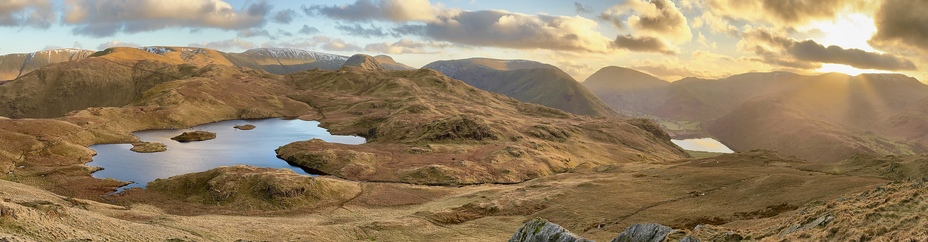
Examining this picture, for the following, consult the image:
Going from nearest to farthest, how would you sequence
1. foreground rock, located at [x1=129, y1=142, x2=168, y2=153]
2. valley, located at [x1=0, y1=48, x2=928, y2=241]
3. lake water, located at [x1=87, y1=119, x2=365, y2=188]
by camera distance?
valley, located at [x1=0, y1=48, x2=928, y2=241] → lake water, located at [x1=87, y1=119, x2=365, y2=188] → foreground rock, located at [x1=129, y1=142, x2=168, y2=153]

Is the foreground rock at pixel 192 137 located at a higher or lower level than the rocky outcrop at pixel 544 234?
lower

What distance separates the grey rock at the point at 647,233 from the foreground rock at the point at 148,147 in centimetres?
16464

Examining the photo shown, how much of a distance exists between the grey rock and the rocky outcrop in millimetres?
4149

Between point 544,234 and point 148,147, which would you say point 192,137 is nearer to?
point 148,147

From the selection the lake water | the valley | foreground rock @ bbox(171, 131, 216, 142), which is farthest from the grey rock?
foreground rock @ bbox(171, 131, 216, 142)

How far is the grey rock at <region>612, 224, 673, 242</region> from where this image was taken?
33.7 m

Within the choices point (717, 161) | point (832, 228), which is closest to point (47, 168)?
point (832, 228)

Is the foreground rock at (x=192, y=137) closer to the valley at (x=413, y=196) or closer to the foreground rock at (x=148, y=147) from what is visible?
the foreground rock at (x=148, y=147)

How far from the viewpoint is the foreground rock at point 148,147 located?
154 meters

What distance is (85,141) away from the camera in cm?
15538

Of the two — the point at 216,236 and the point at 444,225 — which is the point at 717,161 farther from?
the point at 216,236

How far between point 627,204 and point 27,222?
72059 mm

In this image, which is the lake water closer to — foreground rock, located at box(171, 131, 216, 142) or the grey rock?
foreground rock, located at box(171, 131, 216, 142)

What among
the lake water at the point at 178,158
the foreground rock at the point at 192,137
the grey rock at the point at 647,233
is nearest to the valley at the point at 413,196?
the grey rock at the point at 647,233
